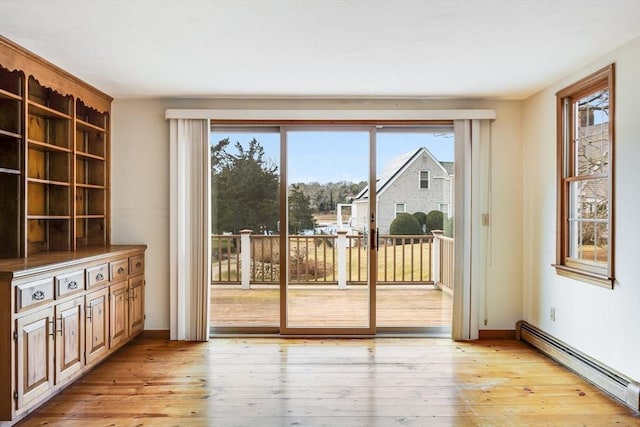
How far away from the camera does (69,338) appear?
2.95 meters

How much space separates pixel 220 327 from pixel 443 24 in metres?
3.38

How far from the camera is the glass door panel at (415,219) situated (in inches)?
170

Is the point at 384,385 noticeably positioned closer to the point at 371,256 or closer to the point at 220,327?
the point at 371,256

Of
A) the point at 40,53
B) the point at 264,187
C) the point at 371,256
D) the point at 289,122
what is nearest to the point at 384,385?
the point at 371,256

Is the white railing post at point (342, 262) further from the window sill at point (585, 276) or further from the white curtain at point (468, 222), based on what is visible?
the window sill at point (585, 276)

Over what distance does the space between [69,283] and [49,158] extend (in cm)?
133

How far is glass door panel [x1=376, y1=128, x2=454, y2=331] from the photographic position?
170 inches

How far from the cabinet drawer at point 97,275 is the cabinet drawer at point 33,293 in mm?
459

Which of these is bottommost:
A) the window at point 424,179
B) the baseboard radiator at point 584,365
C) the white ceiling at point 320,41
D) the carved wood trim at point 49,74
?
the baseboard radiator at point 584,365

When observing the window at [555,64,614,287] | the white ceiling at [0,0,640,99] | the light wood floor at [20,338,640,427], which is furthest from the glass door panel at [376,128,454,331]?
the window at [555,64,614,287]

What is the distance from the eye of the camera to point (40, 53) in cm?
304

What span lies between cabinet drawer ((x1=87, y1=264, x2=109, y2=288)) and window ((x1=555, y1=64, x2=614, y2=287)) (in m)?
3.72

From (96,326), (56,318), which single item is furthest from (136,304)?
(56,318)

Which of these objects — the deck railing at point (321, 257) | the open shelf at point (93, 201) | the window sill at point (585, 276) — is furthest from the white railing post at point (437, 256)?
the open shelf at point (93, 201)
